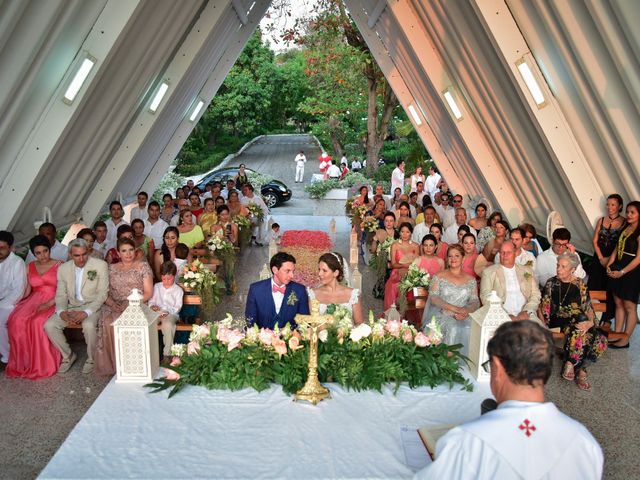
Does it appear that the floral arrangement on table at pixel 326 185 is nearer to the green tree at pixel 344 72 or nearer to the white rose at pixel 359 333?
the green tree at pixel 344 72

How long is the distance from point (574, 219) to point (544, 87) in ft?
8.46

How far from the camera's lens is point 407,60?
1325 cm

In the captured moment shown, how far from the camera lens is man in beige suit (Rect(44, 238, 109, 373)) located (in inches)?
264

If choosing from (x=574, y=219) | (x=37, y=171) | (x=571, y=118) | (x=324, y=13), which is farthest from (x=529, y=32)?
(x=324, y=13)

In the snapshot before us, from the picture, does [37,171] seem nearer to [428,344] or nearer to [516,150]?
[428,344]

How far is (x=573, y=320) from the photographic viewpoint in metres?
6.62

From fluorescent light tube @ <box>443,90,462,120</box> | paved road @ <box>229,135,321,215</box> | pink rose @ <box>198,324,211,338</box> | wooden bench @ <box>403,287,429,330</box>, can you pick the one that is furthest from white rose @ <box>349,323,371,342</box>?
paved road @ <box>229,135,321,215</box>

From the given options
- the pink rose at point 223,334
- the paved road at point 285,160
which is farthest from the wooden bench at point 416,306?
the paved road at point 285,160

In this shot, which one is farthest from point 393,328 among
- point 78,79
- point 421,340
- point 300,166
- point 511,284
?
point 300,166

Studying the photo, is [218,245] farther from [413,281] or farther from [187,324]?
[413,281]

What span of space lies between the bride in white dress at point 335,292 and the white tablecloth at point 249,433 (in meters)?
1.67

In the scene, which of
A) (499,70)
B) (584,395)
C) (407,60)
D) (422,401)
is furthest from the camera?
(407,60)

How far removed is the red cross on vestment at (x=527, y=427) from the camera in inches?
93.2

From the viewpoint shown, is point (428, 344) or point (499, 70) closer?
point (428, 344)
